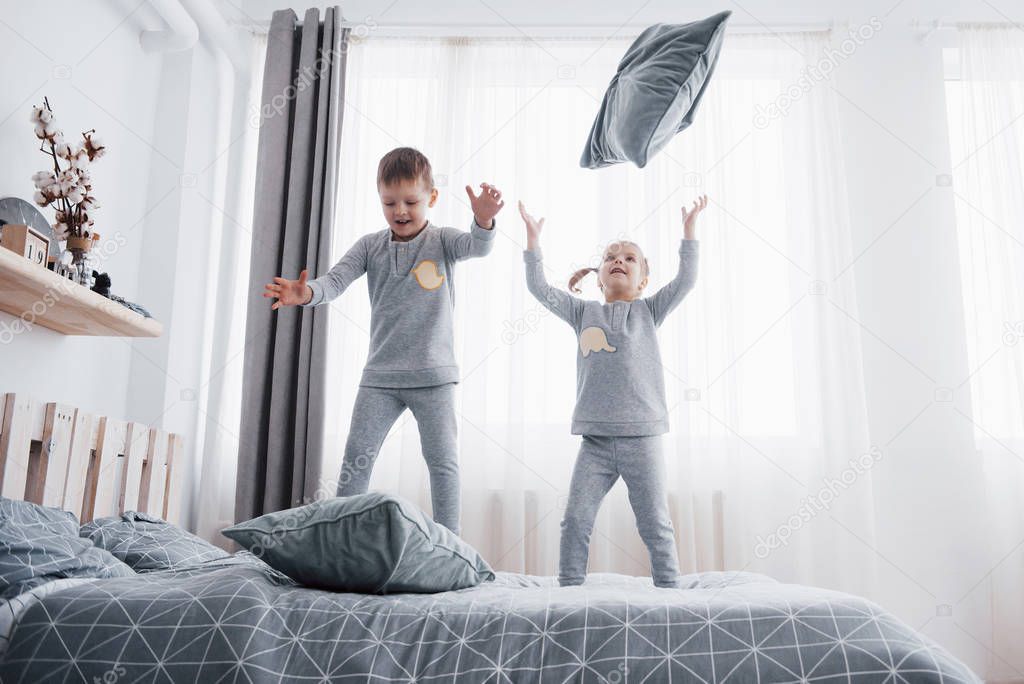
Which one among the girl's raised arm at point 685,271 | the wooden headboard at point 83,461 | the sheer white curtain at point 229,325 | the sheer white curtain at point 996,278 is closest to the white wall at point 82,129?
the wooden headboard at point 83,461

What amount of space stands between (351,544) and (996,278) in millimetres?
2385

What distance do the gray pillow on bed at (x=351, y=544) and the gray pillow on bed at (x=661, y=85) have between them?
3.41ft

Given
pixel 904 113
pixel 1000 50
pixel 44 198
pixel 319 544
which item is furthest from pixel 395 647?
pixel 1000 50

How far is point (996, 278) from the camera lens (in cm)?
270

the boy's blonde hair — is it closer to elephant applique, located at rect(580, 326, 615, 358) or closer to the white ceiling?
elephant applique, located at rect(580, 326, 615, 358)

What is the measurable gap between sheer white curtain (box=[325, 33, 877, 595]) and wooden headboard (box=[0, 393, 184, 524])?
0.53 metres

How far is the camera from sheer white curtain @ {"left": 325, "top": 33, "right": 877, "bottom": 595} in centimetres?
256

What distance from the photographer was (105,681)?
94cm

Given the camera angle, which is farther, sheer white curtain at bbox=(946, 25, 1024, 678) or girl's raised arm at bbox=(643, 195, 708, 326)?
sheer white curtain at bbox=(946, 25, 1024, 678)

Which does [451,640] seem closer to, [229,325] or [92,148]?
[92,148]

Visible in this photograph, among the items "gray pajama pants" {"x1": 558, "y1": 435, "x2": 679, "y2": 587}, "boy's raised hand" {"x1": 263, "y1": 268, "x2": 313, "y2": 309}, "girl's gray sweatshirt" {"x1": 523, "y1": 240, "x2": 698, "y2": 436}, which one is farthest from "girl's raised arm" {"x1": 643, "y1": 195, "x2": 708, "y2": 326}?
"boy's raised hand" {"x1": 263, "y1": 268, "x2": 313, "y2": 309}

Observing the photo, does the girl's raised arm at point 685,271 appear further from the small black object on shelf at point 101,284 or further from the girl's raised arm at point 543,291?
Answer: the small black object on shelf at point 101,284

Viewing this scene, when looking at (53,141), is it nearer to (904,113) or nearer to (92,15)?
(92,15)

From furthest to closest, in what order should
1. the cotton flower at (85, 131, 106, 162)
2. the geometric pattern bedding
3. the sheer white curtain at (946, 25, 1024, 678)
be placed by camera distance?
1. the sheer white curtain at (946, 25, 1024, 678)
2. the cotton flower at (85, 131, 106, 162)
3. the geometric pattern bedding
